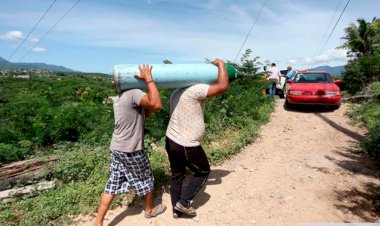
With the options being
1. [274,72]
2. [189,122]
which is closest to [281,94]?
[274,72]

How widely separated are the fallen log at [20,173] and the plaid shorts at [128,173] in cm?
204

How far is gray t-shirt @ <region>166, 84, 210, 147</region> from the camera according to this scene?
382cm

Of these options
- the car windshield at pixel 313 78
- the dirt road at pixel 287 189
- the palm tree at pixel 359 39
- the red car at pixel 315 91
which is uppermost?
the palm tree at pixel 359 39

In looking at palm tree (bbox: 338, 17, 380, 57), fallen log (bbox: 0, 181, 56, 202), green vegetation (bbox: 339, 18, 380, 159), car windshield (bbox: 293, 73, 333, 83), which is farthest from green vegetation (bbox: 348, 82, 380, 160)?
palm tree (bbox: 338, 17, 380, 57)

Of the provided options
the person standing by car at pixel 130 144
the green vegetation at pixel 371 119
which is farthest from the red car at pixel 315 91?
the person standing by car at pixel 130 144

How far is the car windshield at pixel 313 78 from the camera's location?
36.7ft

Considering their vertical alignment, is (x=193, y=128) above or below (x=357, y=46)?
below

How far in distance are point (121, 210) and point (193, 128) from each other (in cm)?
174

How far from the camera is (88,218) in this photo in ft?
14.9

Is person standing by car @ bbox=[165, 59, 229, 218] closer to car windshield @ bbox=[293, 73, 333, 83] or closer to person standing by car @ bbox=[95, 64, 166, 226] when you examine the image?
person standing by car @ bbox=[95, 64, 166, 226]

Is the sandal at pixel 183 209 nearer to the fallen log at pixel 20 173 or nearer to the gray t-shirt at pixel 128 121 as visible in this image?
the gray t-shirt at pixel 128 121

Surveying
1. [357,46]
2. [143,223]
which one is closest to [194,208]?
[143,223]

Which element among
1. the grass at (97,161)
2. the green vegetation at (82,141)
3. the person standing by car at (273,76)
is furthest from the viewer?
the person standing by car at (273,76)

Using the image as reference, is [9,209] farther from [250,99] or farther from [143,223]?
[250,99]
